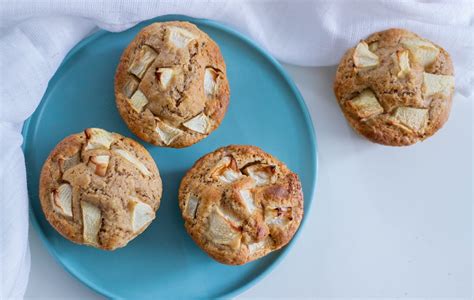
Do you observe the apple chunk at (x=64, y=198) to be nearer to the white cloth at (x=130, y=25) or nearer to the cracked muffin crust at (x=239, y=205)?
the white cloth at (x=130, y=25)

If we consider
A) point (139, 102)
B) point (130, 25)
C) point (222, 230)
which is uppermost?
point (130, 25)

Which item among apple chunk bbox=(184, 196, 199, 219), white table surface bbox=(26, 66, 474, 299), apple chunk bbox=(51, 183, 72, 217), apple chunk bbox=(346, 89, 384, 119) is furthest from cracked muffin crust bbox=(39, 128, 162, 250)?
apple chunk bbox=(346, 89, 384, 119)

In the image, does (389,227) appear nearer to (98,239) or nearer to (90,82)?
(98,239)

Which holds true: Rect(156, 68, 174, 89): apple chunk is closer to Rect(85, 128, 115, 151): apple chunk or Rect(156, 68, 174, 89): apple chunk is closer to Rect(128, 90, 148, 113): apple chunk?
Rect(128, 90, 148, 113): apple chunk

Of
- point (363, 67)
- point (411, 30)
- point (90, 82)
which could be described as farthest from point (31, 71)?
point (411, 30)

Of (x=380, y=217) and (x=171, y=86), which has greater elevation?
(x=171, y=86)

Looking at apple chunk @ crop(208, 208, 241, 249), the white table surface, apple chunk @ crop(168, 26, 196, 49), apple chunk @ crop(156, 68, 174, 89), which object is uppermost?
apple chunk @ crop(168, 26, 196, 49)

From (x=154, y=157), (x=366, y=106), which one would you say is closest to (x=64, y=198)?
(x=154, y=157)

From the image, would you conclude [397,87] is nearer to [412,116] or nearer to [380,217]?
[412,116]
